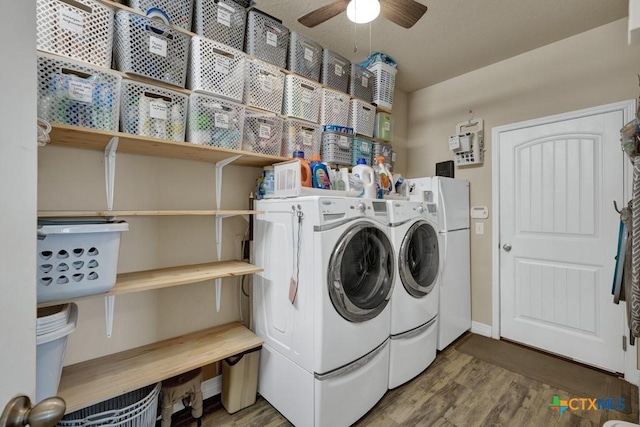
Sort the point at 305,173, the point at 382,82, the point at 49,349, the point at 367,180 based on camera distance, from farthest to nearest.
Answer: the point at 382,82 < the point at 367,180 < the point at 305,173 < the point at 49,349

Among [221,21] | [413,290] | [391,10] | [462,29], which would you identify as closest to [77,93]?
[221,21]

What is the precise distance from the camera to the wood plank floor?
5.51 feet

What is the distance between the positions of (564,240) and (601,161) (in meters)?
0.69

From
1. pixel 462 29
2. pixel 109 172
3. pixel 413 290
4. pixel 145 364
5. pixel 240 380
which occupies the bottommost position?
pixel 240 380

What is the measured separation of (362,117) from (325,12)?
0.97m

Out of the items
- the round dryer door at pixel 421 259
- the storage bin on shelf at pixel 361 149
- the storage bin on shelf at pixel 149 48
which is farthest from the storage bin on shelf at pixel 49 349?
the storage bin on shelf at pixel 361 149

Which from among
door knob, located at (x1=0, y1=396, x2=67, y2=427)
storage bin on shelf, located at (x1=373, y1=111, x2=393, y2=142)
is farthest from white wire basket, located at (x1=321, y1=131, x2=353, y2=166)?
door knob, located at (x1=0, y1=396, x2=67, y2=427)

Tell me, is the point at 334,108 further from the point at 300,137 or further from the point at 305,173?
the point at 305,173

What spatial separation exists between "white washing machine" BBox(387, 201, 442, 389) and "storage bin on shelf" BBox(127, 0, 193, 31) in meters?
1.62

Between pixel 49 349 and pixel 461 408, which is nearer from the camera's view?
pixel 49 349

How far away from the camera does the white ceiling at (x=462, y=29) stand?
2.01 m

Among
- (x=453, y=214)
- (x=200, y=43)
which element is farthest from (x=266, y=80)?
(x=453, y=214)

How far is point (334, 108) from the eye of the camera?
221cm

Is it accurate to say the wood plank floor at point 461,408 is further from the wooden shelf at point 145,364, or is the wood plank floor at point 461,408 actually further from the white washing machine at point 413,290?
the wooden shelf at point 145,364
